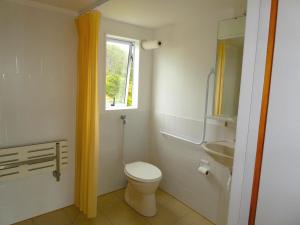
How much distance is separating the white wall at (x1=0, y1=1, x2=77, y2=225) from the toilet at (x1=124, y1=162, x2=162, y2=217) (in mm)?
761

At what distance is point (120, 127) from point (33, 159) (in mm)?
1058

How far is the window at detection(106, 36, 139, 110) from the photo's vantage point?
8.84ft

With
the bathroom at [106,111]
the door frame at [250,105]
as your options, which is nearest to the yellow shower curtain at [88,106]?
the bathroom at [106,111]

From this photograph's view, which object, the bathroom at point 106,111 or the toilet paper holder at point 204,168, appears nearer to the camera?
the bathroom at point 106,111

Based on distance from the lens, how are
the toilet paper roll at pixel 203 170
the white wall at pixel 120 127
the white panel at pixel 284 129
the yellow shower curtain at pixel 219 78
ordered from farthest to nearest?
the white wall at pixel 120 127 < the toilet paper roll at pixel 203 170 < the yellow shower curtain at pixel 219 78 < the white panel at pixel 284 129

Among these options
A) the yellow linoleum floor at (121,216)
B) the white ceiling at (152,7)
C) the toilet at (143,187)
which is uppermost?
the white ceiling at (152,7)

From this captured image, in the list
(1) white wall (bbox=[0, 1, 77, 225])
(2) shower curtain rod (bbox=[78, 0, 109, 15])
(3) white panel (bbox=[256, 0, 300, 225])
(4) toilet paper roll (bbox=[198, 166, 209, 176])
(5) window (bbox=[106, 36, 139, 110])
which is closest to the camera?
(3) white panel (bbox=[256, 0, 300, 225])

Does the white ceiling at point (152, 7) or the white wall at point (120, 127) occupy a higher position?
the white ceiling at point (152, 7)

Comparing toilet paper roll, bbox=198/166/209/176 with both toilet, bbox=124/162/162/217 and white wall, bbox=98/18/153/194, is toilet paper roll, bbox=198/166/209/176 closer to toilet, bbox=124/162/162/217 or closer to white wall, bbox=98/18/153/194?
toilet, bbox=124/162/162/217

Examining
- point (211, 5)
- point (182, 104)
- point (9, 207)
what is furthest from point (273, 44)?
point (9, 207)

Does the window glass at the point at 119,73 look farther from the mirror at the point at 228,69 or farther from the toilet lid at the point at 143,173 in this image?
the mirror at the point at 228,69

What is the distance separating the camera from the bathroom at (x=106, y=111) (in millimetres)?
1919

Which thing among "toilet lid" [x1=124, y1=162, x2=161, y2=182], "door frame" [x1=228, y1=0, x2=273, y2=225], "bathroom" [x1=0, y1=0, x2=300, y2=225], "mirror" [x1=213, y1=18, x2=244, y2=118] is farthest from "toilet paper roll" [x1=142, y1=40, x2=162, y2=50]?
"door frame" [x1=228, y1=0, x2=273, y2=225]

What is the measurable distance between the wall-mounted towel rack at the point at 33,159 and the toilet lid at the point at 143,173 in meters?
0.74
